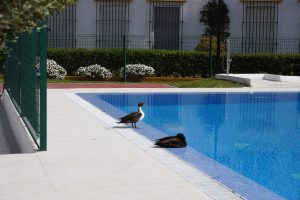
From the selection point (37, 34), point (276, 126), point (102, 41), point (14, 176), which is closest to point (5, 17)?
point (14, 176)

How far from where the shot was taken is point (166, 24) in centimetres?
3031

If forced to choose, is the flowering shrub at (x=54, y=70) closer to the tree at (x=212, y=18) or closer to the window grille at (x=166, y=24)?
the window grille at (x=166, y=24)

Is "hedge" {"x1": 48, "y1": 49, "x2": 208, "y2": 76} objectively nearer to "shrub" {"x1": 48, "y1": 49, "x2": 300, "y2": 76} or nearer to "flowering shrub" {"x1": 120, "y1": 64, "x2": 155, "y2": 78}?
"shrub" {"x1": 48, "y1": 49, "x2": 300, "y2": 76}

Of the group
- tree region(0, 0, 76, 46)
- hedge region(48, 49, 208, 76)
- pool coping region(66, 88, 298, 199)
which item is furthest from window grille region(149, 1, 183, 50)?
tree region(0, 0, 76, 46)

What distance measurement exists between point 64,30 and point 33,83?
21.0m

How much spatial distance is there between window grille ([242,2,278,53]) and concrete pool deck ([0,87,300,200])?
2102 centimetres

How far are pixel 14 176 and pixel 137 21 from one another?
23793mm

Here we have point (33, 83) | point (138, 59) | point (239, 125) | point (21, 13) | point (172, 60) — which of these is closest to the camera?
point (21, 13)

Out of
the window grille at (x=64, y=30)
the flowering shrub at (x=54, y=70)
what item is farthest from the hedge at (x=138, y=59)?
the window grille at (x=64, y=30)

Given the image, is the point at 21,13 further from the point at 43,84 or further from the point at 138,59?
the point at 138,59

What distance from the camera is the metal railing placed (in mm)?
29938

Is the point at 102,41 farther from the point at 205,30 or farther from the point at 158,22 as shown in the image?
the point at 205,30

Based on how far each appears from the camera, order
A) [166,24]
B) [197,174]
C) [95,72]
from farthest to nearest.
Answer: [166,24] → [95,72] → [197,174]

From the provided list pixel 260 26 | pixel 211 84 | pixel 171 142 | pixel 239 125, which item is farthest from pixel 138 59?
pixel 171 142
